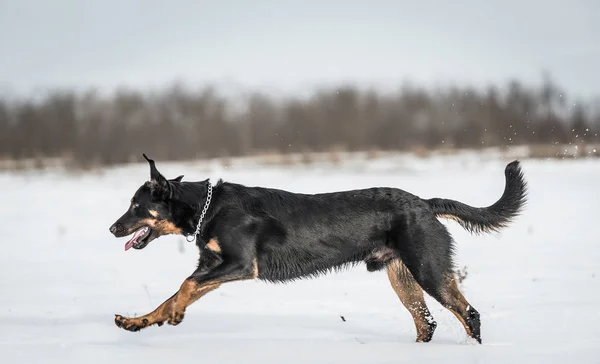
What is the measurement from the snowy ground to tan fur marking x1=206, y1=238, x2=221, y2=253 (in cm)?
82

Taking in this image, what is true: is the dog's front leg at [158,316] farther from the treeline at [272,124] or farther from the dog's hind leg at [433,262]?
the treeline at [272,124]

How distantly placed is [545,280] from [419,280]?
14.8 feet

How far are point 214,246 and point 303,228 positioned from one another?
826 millimetres

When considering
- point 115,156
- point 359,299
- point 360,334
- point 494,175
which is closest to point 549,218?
point 494,175

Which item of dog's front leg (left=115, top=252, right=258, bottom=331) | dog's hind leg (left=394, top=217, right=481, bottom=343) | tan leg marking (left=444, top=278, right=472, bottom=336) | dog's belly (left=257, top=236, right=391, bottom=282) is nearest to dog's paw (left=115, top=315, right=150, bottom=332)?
dog's front leg (left=115, top=252, right=258, bottom=331)

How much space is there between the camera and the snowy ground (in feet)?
19.1

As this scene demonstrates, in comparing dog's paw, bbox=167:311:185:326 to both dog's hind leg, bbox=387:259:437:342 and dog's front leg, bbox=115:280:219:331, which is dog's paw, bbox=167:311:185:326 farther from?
dog's hind leg, bbox=387:259:437:342

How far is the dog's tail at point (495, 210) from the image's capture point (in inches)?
265

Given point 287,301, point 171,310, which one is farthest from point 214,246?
point 287,301

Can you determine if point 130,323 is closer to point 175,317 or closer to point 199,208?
point 175,317

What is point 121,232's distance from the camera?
6.55 meters

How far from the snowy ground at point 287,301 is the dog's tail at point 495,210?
3.61ft

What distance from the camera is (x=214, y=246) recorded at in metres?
6.30

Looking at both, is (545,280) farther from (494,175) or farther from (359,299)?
(494,175)
